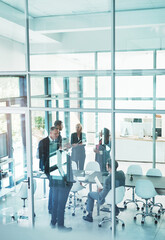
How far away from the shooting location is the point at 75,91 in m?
4.67

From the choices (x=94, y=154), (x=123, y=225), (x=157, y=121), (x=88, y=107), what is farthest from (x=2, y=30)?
(x=123, y=225)

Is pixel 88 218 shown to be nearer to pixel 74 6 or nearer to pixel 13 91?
pixel 13 91

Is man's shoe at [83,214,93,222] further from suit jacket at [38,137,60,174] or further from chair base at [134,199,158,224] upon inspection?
suit jacket at [38,137,60,174]

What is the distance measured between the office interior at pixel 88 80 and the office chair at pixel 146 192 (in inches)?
4.6

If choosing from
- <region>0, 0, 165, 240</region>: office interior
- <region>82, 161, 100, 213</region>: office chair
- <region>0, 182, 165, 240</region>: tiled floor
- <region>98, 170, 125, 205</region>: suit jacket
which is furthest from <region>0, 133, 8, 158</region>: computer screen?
<region>98, 170, 125, 205</region>: suit jacket

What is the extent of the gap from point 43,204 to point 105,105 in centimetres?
195

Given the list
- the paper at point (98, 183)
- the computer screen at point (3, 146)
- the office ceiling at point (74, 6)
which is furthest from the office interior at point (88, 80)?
the computer screen at point (3, 146)

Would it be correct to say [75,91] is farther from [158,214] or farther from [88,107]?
[158,214]

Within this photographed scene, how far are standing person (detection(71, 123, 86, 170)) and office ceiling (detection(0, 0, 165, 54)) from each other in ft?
4.29

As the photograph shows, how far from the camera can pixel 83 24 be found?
4.56 metres

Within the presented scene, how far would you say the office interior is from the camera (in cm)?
424

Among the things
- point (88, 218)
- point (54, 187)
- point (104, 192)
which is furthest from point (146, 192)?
point (54, 187)

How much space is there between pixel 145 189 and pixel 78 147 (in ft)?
3.91

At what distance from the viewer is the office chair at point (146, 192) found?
4445mm
